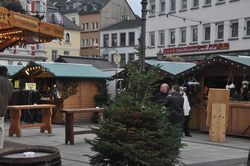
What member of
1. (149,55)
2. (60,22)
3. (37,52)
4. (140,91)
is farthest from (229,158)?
(37,52)

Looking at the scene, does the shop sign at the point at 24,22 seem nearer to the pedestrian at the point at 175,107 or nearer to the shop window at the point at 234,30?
the pedestrian at the point at 175,107

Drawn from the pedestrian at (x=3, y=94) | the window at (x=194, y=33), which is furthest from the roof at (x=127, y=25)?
the pedestrian at (x=3, y=94)

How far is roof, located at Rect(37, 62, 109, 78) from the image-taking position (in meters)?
18.8

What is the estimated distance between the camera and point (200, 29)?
42.5 m

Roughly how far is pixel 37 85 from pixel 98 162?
15312mm

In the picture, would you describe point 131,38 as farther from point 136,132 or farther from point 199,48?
point 136,132

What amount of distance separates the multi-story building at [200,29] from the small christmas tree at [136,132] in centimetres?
2917

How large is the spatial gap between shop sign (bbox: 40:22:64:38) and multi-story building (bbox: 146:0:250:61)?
23.2 meters

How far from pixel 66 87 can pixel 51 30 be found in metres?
6.73

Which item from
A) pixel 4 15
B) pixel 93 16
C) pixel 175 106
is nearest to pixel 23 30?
pixel 4 15

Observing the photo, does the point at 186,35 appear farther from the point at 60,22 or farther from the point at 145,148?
the point at 145,148

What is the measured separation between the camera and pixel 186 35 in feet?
145

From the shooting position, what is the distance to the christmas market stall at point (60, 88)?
18875 mm

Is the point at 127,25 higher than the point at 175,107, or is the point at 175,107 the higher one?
the point at 127,25
